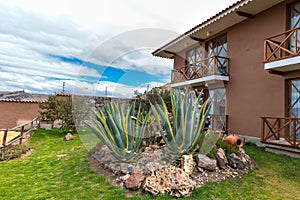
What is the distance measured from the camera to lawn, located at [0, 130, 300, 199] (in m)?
3.15

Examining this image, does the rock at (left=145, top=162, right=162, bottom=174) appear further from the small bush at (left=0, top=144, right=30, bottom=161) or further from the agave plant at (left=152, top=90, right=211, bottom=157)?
the small bush at (left=0, top=144, right=30, bottom=161)

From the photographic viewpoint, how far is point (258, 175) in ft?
13.1

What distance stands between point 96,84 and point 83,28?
3441 millimetres

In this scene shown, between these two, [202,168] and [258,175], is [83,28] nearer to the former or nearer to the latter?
[202,168]

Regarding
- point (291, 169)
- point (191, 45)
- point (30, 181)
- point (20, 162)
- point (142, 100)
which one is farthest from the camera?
point (191, 45)

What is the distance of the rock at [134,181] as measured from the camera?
10.6 ft

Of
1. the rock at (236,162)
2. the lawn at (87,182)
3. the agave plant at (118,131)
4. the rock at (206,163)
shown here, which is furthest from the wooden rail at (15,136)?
the rock at (236,162)

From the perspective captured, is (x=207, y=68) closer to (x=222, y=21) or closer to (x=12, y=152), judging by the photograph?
(x=222, y=21)

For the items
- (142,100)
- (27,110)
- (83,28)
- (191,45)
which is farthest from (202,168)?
(27,110)

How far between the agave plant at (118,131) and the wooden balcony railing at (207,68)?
6119mm

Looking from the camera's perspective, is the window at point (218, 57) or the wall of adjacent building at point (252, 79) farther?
the window at point (218, 57)

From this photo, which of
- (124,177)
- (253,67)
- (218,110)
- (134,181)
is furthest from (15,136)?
(253,67)

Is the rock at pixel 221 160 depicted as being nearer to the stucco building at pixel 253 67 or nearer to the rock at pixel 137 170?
the rock at pixel 137 170

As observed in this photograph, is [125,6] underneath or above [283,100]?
above
